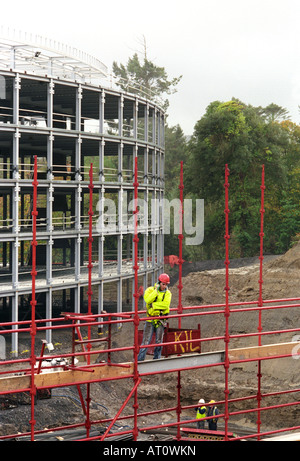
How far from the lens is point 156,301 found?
594 inches

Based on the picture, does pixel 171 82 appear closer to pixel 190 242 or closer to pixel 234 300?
pixel 190 242

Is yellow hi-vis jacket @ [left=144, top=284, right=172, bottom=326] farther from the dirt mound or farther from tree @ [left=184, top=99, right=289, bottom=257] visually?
tree @ [left=184, top=99, right=289, bottom=257]

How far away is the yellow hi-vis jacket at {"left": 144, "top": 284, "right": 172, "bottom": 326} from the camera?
15016 millimetres

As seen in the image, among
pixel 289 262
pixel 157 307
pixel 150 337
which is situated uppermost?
pixel 157 307

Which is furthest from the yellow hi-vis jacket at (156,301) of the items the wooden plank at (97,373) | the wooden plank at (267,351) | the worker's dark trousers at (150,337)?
the wooden plank at (267,351)

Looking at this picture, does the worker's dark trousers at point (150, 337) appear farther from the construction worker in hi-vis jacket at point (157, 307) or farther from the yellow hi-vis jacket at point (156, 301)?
the yellow hi-vis jacket at point (156, 301)

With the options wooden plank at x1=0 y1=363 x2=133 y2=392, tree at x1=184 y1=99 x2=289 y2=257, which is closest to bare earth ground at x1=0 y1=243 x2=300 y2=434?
wooden plank at x1=0 y1=363 x2=133 y2=392

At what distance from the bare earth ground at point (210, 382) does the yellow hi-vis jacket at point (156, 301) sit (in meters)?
8.87

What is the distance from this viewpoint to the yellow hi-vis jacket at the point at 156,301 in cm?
1502

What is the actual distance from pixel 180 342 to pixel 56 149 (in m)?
29.5

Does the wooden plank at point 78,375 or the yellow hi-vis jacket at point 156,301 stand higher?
the yellow hi-vis jacket at point 156,301

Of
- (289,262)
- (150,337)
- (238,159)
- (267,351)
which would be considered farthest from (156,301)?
(238,159)

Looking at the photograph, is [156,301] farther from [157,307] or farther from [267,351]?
[267,351]

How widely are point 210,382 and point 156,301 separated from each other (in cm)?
1617
